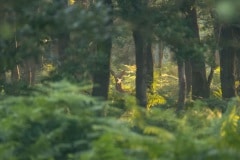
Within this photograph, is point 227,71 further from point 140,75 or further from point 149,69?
point 149,69

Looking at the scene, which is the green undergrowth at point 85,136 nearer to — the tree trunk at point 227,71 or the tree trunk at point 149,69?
the tree trunk at point 227,71

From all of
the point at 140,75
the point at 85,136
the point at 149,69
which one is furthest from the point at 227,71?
the point at 85,136

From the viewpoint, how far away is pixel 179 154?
758 centimetres

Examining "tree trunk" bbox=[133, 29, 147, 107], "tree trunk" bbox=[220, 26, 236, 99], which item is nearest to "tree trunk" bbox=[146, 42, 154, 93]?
"tree trunk" bbox=[220, 26, 236, 99]

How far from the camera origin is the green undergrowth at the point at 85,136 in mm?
7547

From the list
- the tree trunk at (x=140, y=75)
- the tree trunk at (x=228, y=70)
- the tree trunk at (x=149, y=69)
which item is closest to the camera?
the tree trunk at (x=140, y=75)

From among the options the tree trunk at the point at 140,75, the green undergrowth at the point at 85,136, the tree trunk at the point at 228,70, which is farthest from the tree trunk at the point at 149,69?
the green undergrowth at the point at 85,136

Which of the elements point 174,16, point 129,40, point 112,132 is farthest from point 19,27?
point 129,40

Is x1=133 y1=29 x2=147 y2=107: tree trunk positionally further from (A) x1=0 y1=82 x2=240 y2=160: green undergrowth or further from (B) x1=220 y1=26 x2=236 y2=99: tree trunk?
(A) x1=0 y1=82 x2=240 y2=160: green undergrowth

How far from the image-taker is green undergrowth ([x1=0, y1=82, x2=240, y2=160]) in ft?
24.8

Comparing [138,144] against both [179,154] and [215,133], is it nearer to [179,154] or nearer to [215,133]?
[179,154]

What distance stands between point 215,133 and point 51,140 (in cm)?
236

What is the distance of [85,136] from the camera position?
868 cm

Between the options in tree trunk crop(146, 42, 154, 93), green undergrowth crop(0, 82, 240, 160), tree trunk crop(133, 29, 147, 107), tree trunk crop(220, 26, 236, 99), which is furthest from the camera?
tree trunk crop(146, 42, 154, 93)
